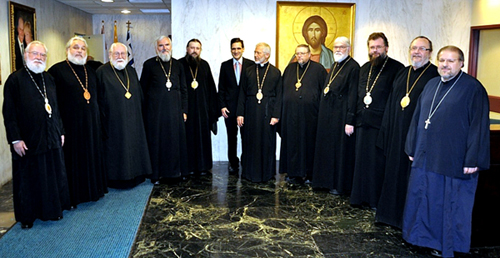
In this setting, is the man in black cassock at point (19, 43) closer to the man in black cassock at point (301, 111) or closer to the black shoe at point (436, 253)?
the man in black cassock at point (301, 111)

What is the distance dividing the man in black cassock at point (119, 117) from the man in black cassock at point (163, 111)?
0.22 metres

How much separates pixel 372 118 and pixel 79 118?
10.1 ft

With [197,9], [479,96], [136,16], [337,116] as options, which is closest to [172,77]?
[197,9]

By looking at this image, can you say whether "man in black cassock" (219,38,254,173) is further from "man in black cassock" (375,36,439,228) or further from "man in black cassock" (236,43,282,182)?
"man in black cassock" (375,36,439,228)

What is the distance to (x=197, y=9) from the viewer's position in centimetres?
655

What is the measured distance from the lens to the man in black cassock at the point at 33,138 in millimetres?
3875

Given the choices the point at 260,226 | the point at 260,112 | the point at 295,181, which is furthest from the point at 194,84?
the point at 260,226

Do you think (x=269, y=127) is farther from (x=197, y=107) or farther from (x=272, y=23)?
(x=272, y=23)

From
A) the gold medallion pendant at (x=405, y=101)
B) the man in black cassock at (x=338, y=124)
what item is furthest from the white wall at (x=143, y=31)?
the gold medallion pendant at (x=405, y=101)

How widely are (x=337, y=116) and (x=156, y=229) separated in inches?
94.8

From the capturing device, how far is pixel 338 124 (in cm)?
502

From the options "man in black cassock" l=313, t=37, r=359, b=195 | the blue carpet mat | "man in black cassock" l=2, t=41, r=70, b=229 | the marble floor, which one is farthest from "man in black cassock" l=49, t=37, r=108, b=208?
"man in black cassock" l=313, t=37, r=359, b=195

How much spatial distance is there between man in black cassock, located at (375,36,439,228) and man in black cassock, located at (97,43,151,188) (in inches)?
115

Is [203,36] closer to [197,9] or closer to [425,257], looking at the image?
[197,9]
